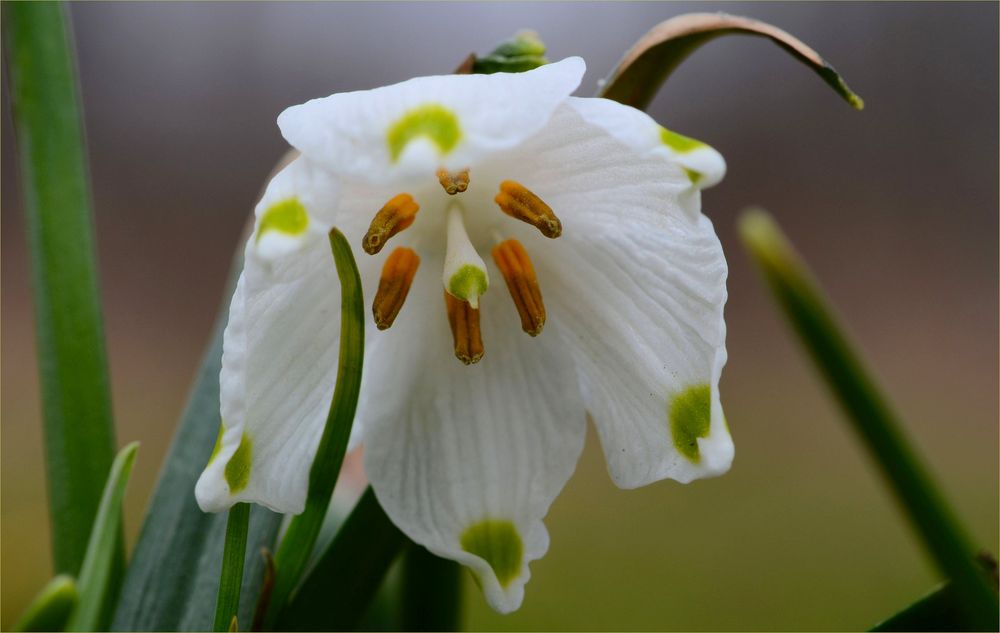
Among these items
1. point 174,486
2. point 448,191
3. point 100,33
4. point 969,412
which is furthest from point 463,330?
point 969,412

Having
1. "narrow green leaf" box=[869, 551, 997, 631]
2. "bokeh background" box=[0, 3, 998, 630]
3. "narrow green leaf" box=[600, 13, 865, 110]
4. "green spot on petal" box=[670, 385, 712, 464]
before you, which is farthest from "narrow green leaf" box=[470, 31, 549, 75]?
"bokeh background" box=[0, 3, 998, 630]

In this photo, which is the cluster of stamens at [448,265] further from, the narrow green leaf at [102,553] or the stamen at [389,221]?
the narrow green leaf at [102,553]

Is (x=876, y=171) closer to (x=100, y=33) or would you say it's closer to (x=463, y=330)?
(x=100, y=33)

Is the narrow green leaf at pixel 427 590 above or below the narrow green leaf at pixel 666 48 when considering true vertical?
below

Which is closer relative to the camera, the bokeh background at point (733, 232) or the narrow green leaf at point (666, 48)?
the narrow green leaf at point (666, 48)

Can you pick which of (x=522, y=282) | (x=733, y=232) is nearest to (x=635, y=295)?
(x=522, y=282)

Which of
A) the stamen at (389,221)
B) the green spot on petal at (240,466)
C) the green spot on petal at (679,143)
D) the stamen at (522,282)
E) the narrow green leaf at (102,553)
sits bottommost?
the narrow green leaf at (102,553)

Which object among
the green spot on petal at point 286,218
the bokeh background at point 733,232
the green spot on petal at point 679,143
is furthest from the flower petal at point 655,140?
the bokeh background at point 733,232

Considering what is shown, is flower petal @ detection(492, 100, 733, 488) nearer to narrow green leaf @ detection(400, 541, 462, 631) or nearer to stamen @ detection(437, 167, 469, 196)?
stamen @ detection(437, 167, 469, 196)
